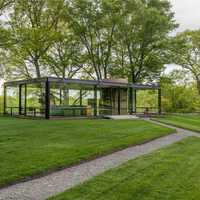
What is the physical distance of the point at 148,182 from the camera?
5.15 metres

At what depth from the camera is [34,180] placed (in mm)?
5227

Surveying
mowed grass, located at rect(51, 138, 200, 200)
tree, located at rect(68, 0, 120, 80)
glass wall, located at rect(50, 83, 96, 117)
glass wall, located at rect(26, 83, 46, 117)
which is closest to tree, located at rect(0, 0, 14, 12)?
tree, located at rect(68, 0, 120, 80)

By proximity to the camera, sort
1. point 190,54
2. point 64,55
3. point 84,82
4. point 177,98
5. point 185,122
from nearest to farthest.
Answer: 1. point 185,122
2. point 84,82
3. point 64,55
4. point 177,98
5. point 190,54

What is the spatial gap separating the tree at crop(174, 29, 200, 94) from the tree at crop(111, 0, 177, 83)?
3379 mm

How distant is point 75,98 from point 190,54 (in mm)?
15301

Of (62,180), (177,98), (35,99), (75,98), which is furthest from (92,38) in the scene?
(62,180)

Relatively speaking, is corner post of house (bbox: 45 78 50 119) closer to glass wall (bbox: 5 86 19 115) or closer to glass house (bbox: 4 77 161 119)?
glass house (bbox: 4 77 161 119)

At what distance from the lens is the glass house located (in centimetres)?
1962

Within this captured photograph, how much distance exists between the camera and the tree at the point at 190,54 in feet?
99.0

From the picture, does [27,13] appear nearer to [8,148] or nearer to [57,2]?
[57,2]

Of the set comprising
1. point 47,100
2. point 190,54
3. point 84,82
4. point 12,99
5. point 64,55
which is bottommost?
point 47,100

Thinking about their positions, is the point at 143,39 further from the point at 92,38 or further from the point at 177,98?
the point at 177,98

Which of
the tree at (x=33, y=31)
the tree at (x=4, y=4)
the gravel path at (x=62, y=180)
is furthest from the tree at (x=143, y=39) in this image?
the gravel path at (x=62, y=180)

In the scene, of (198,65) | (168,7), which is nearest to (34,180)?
(168,7)
